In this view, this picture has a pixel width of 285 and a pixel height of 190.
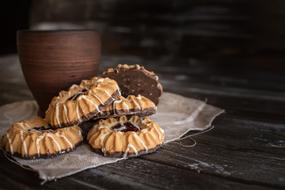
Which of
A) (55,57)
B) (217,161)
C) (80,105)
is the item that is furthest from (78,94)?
(217,161)

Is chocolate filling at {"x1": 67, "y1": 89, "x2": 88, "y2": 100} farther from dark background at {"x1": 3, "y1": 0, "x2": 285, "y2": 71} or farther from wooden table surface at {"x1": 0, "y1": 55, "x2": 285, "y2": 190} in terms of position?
dark background at {"x1": 3, "y1": 0, "x2": 285, "y2": 71}

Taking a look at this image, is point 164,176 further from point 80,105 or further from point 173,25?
point 173,25

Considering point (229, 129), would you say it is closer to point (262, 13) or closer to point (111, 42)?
point (262, 13)

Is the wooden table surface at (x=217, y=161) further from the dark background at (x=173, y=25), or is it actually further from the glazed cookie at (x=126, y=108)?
the dark background at (x=173, y=25)

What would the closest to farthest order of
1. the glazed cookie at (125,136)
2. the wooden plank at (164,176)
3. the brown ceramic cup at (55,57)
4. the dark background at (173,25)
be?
the wooden plank at (164,176) → the glazed cookie at (125,136) → the brown ceramic cup at (55,57) → the dark background at (173,25)

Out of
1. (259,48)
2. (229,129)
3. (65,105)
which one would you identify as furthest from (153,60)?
(65,105)

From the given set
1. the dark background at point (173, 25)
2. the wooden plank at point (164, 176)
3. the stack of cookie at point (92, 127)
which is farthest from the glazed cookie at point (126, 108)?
the dark background at point (173, 25)
